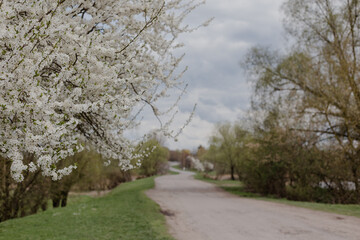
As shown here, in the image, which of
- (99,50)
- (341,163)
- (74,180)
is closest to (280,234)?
(99,50)

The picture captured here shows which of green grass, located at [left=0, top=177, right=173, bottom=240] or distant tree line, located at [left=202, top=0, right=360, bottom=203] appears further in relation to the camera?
distant tree line, located at [left=202, top=0, right=360, bottom=203]

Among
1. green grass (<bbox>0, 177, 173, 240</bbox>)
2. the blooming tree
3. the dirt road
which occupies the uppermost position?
the blooming tree

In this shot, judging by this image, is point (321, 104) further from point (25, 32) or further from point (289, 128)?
point (25, 32)

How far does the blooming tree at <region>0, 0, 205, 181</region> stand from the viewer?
3581 mm

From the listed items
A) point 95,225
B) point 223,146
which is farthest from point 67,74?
point 223,146

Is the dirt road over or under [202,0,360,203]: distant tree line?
under

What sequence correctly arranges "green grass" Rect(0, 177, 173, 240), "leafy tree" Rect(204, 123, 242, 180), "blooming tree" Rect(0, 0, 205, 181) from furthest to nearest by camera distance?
"leafy tree" Rect(204, 123, 242, 180) < "green grass" Rect(0, 177, 173, 240) < "blooming tree" Rect(0, 0, 205, 181)

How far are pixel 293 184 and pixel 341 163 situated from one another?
425 cm

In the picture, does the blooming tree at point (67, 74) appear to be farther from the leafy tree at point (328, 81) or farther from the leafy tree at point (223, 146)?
the leafy tree at point (223, 146)

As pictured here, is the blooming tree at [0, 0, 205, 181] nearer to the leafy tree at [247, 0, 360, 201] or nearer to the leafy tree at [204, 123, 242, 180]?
the leafy tree at [247, 0, 360, 201]

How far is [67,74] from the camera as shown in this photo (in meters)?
4.02

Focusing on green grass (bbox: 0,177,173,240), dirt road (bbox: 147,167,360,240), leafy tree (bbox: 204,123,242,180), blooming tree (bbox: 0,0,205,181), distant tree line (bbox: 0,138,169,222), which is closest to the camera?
blooming tree (bbox: 0,0,205,181)

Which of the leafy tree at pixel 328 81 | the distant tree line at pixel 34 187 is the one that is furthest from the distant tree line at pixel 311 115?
the distant tree line at pixel 34 187

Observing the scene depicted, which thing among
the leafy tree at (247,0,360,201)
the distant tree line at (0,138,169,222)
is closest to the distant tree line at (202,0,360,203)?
the leafy tree at (247,0,360,201)
